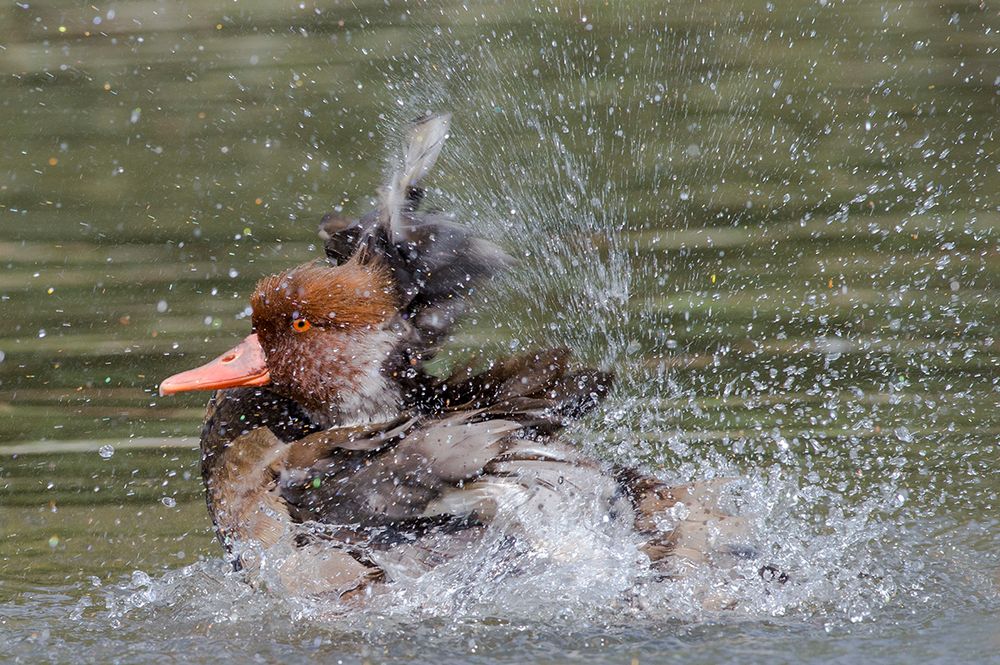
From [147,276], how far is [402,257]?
8.36ft

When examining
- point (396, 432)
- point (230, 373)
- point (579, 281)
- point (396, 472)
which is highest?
point (579, 281)

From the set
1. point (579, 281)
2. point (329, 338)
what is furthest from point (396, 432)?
point (579, 281)

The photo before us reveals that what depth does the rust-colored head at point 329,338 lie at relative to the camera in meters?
4.36

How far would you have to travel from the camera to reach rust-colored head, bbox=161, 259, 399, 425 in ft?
14.3

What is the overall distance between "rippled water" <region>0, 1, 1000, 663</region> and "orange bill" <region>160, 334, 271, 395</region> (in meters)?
0.54

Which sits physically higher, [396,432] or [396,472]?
[396,432]

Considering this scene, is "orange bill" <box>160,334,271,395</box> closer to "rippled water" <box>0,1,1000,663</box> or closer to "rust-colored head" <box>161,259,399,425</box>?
"rust-colored head" <box>161,259,399,425</box>

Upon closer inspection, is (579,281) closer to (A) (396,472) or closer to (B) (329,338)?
(B) (329,338)

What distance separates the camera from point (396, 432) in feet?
13.3

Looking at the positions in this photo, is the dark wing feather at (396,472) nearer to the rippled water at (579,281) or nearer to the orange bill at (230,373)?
the rippled water at (579,281)

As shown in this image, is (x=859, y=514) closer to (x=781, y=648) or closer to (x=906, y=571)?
(x=906, y=571)

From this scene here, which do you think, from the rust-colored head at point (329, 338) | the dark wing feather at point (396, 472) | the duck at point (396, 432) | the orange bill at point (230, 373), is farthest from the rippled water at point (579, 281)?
the orange bill at point (230, 373)

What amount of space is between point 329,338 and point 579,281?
1672 millimetres

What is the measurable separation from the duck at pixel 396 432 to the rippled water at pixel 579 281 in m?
0.12
